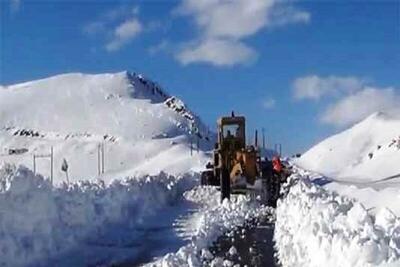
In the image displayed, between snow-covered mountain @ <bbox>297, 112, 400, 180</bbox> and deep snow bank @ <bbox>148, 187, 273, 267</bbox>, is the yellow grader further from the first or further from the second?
snow-covered mountain @ <bbox>297, 112, 400, 180</bbox>

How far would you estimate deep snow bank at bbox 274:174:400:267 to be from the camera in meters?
7.36

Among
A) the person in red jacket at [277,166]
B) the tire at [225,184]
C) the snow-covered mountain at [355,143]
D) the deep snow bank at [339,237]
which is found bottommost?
the deep snow bank at [339,237]

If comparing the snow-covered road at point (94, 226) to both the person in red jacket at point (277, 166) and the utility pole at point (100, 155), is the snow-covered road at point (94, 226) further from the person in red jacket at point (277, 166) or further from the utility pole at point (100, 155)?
the utility pole at point (100, 155)

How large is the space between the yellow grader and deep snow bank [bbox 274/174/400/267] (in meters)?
8.03

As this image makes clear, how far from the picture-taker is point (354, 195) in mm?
14742

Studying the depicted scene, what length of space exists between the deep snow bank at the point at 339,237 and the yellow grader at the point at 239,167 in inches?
316

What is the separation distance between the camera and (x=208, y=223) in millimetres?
15617

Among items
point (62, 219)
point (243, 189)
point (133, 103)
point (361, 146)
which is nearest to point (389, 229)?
point (62, 219)

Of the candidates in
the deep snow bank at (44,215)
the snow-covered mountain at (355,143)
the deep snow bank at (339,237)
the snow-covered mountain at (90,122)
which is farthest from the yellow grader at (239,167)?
the snow-covered mountain at (90,122)

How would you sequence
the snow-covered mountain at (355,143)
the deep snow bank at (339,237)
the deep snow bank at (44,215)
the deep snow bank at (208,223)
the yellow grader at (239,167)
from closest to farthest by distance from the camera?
the deep snow bank at (339,237) < the deep snow bank at (208,223) < the deep snow bank at (44,215) < the yellow grader at (239,167) < the snow-covered mountain at (355,143)

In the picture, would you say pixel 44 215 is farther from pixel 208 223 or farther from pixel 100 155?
pixel 100 155

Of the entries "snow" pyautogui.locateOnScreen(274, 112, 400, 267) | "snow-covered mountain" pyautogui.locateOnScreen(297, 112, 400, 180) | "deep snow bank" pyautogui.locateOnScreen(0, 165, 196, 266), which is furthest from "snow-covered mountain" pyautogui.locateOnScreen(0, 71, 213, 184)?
"snow" pyautogui.locateOnScreen(274, 112, 400, 267)

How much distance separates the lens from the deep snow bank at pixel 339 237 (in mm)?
7359

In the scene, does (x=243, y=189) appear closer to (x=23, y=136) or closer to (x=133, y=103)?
(x=23, y=136)
